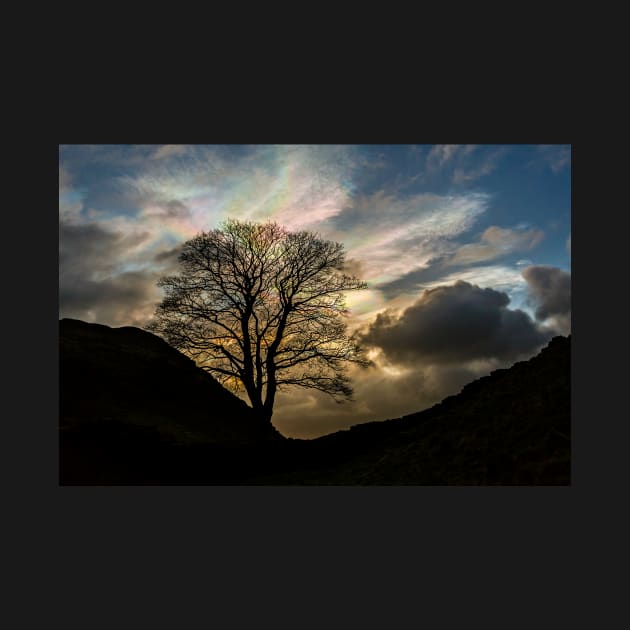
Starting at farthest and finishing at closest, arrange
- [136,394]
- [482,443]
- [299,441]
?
[136,394] < [299,441] < [482,443]

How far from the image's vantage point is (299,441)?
66.5ft

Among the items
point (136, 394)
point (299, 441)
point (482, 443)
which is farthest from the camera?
point (136, 394)

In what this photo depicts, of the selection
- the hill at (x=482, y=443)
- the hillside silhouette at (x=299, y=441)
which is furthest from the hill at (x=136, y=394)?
the hill at (x=482, y=443)

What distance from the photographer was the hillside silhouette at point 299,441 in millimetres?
12852

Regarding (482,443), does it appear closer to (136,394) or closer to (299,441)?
(299,441)

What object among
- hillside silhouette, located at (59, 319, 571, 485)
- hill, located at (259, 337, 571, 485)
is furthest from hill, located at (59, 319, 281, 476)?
hill, located at (259, 337, 571, 485)

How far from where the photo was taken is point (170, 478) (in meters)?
15.6

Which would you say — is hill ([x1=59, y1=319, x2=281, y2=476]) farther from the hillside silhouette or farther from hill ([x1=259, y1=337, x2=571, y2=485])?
hill ([x1=259, y1=337, x2=571, y2=485])

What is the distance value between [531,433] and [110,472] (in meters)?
11.1

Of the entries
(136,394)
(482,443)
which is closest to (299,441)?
(136,394)

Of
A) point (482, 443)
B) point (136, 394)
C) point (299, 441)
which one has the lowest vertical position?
point (299, 441)

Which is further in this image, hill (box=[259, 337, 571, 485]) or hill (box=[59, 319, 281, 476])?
hill (box=[59, 319, 281, 476])

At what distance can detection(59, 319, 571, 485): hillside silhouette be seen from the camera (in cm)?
1285

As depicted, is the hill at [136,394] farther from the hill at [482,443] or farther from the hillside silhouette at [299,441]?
the hill at [482,443]
